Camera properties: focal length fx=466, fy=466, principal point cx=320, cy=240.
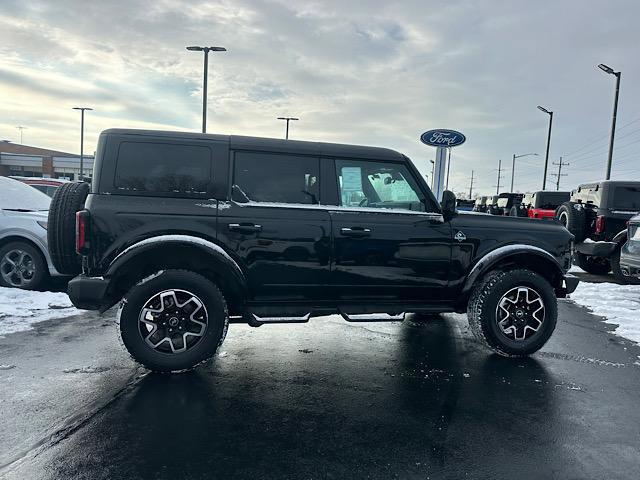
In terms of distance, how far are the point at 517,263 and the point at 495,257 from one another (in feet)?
1.61

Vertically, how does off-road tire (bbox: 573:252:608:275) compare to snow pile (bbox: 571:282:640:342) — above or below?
above

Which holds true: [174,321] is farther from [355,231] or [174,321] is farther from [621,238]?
[621,238]

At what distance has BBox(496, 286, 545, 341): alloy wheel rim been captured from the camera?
4.74 m

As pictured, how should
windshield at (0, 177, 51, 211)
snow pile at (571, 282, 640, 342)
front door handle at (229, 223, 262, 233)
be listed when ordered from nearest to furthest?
front door handle at (229, 223, 262, 233), snow pile at (571, 282, 640, 342), windshield at (0, 177, 51, 211)

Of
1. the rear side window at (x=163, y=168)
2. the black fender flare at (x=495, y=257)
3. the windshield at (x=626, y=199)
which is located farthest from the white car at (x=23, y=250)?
the windshield at (x=626, y=199)

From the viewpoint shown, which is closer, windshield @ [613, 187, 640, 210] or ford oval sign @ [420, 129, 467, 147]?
ford oval sign @ [420, 129, 467, 147]

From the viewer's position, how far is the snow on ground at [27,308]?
530 cm

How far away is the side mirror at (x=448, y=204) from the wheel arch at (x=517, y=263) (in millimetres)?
561

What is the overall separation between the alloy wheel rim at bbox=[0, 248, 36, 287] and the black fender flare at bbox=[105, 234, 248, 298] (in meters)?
4.01

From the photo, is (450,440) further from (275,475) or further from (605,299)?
(605,299)

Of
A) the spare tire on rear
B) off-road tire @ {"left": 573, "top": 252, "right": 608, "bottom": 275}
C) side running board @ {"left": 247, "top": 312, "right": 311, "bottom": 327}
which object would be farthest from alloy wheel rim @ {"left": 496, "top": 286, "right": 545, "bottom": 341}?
off-road tire @ {"left": 573, "top": 252, "right": 608, "bottom": 275}

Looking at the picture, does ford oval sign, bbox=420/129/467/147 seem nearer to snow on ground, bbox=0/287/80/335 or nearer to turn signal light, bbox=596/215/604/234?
turn signal light, bbox=596/215/604/234

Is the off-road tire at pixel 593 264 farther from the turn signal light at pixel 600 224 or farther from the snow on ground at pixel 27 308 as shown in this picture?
the snow on ground at pixel 27 308

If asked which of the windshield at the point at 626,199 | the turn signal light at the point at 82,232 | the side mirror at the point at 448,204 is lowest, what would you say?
the turn signal light at the point at 82,232
